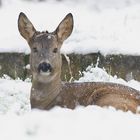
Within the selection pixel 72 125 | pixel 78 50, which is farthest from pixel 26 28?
pixel 72 125

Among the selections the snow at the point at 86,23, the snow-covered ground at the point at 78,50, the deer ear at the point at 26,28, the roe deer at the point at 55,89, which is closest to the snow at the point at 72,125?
the snow-covered ground at the point at 78,50

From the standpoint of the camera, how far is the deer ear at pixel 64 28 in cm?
770

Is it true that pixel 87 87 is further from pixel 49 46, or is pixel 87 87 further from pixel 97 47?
pixel 97 47

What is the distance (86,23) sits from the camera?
35.7 ft

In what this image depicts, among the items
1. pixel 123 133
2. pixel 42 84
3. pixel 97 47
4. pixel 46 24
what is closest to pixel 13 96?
pixel 42 84

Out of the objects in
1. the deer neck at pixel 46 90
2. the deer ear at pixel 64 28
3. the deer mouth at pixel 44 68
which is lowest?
the deer neck at pixel 46 90

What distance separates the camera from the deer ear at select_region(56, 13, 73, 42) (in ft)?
25.3

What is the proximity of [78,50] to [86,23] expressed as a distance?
1418 millimetres

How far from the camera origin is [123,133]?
3.65 meters

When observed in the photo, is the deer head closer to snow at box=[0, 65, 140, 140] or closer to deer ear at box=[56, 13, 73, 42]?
deer ear at box=[56, 13, 73, 42]

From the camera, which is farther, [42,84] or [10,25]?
[10,25]

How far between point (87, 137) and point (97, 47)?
6122mm

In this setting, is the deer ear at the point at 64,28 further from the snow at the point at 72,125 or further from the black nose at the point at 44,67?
the snow at the point at 72,125

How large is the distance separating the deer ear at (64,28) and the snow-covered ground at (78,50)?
0.90 meters
